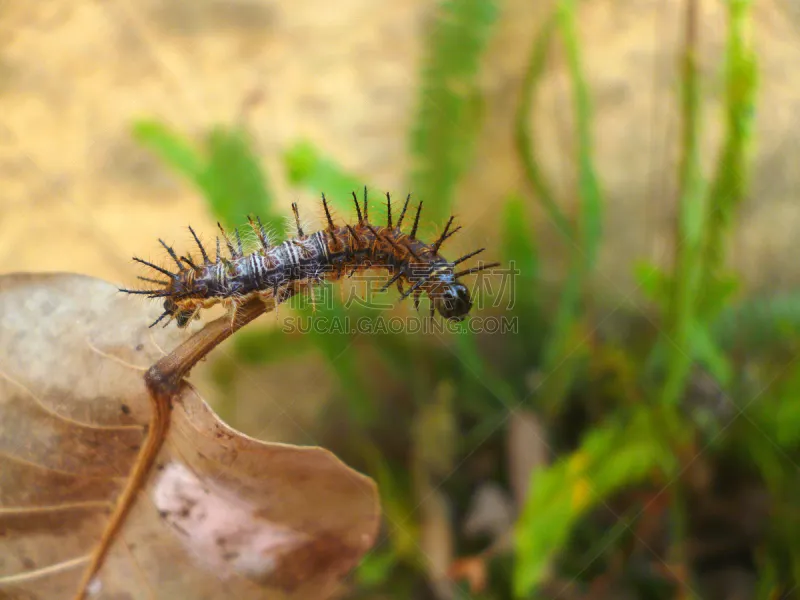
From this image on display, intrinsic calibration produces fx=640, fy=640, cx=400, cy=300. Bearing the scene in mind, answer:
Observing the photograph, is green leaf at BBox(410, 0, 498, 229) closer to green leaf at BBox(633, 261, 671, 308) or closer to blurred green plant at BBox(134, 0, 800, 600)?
blurred green plant at BBox(134, 0, 800, 600)

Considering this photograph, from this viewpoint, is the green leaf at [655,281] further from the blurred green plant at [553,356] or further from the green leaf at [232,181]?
the green leaf at [232,181]

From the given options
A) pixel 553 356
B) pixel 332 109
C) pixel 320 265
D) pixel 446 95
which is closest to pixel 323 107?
pixel 332 109

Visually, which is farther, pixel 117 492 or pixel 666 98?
pixel 666 98

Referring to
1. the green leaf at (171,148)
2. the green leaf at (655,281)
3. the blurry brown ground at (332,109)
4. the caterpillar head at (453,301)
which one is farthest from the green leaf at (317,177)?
the green leaf at (655,281)

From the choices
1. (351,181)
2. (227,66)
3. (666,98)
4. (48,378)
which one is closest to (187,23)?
(227,66)

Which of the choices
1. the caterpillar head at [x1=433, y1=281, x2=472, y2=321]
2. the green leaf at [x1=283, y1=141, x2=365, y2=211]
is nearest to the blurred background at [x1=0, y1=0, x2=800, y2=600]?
the green leaf at [x1=283, y1=141, x2=365, y2=211]

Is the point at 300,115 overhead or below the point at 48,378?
overhead

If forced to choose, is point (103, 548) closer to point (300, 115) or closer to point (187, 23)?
point (300, 115)
